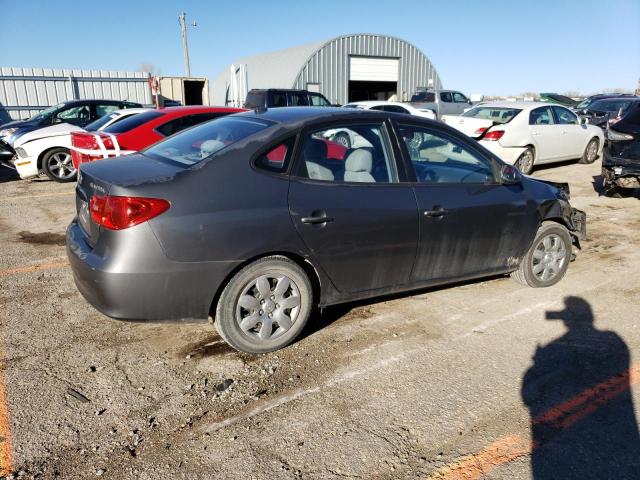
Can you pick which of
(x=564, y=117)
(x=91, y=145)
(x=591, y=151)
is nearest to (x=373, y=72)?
(x=591, y=151)

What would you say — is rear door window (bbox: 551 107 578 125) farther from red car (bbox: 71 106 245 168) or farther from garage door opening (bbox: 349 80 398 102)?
garage door opening (bbox: 349 80 398 102)

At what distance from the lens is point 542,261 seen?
478 cm

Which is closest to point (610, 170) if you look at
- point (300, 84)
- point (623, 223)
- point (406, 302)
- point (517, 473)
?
point (623, 223)

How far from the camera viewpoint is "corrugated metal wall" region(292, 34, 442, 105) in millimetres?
29125

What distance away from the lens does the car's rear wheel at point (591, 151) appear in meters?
12.7

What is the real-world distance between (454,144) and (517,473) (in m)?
2.53

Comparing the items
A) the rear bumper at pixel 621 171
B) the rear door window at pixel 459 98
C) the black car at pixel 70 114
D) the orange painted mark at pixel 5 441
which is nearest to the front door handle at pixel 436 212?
the orange painted mark at pixel 5 441

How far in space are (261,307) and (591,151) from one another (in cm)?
1228

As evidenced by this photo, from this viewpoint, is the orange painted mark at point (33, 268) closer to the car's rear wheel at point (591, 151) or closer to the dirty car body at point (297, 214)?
the dirty car body at point (297, 214)

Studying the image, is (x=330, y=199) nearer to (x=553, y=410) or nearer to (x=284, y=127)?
(x=284, y=127)

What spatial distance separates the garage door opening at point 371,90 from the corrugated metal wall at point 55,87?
15.3 m

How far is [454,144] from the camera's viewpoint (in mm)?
4117

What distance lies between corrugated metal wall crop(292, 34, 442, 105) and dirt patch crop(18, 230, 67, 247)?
24023 mm

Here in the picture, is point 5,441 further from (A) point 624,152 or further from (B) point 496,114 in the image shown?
(B) point 496,114
